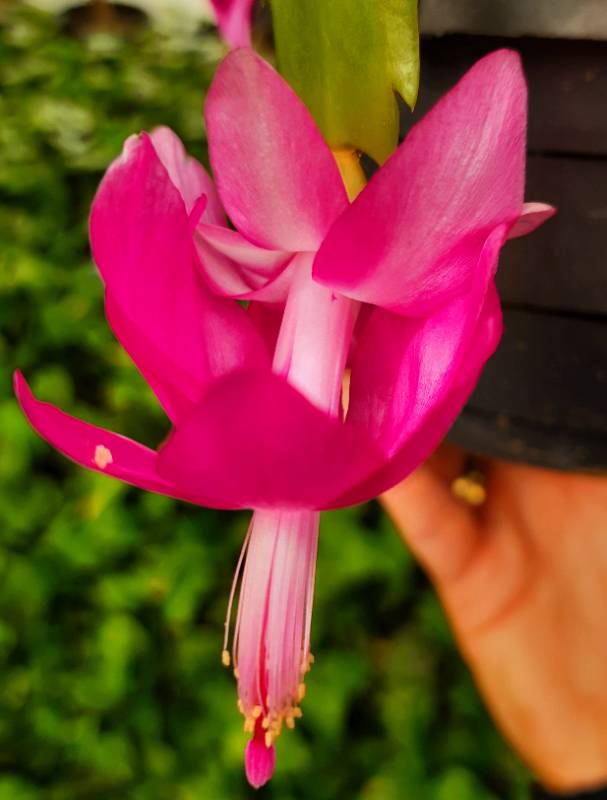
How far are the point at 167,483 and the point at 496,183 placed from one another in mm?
139

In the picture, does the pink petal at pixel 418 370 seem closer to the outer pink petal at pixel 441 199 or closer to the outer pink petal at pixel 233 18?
the outer pink petal at pixel 441 199

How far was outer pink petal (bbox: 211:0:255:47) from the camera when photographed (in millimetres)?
422

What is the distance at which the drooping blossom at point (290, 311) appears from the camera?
247 millimetres

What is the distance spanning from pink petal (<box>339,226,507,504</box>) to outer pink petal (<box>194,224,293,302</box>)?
0.04 meters

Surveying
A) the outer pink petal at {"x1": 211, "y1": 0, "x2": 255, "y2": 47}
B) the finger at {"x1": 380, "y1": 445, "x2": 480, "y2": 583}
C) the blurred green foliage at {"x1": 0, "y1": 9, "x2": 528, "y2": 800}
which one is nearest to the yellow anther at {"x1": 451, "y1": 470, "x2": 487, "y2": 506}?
the finger at {"x1": 380, "y1": 445, "x2": 480, "y2": 583}

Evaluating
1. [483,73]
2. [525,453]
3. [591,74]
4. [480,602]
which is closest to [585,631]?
[480,602]

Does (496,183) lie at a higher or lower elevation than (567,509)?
higher

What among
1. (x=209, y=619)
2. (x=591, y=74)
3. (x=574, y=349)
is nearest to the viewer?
(x=591, y=74)

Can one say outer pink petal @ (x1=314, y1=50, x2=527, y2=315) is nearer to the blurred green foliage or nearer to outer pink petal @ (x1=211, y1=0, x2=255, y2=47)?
outer pink petal @ (x1=211, y1=0, x2=255, y2=47)

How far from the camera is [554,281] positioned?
0.50 metres

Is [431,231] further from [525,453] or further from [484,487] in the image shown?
[484,487]

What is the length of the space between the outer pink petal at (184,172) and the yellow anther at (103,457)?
11 centimetres

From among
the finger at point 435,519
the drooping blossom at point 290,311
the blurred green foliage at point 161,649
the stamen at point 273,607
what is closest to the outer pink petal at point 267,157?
the drooping blossom at point 290,311

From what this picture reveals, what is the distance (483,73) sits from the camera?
0.25 m
